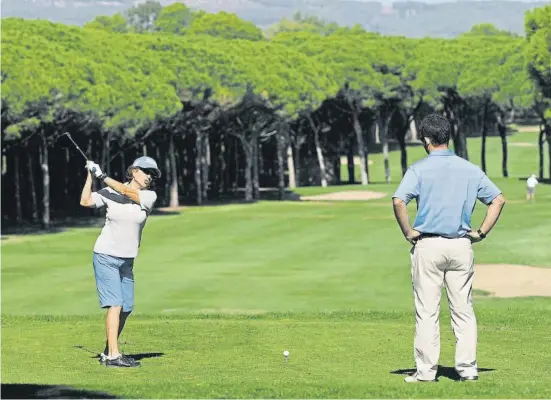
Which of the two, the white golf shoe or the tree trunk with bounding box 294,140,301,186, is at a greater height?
the white golf shoe

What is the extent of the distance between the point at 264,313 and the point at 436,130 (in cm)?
1330

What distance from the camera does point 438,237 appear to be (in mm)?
12617

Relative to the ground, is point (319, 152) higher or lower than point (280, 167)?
higher

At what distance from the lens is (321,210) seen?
70.0 metres

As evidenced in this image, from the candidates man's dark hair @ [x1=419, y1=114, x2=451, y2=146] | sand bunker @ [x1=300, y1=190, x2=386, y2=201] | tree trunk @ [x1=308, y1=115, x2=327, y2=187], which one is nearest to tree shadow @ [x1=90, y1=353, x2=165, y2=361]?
man's dark hair @ [x1=419, y1=114, x2=451, y2=146]

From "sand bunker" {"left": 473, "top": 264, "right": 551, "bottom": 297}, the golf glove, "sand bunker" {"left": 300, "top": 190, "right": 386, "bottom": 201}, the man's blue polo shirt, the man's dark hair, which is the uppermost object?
the man's dark hair

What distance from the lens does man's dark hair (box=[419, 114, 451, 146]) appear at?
12.6m

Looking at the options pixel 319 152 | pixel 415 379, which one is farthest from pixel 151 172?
pixel 319 152

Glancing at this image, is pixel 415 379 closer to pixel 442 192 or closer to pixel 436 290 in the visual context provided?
pixel 436 290

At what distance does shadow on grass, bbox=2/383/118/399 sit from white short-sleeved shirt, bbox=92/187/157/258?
267 centimetres

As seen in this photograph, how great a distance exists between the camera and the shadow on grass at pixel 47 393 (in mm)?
11383

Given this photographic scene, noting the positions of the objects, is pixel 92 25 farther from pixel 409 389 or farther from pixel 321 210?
pixel 409 389

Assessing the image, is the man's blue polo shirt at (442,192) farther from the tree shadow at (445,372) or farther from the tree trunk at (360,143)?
the tree trunk at (360,143)

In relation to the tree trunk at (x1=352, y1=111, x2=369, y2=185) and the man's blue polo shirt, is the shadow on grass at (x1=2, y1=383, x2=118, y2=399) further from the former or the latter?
the tree trunk at (x1=352, y1=111, x2=369, y2=185)
